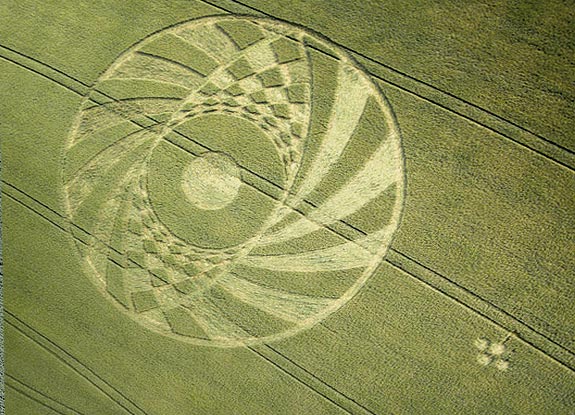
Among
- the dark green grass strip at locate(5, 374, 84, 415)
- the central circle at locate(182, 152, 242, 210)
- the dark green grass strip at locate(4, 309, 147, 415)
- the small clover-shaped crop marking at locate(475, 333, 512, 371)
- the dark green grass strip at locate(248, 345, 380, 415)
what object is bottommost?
the dark green grass strip at locate(5, 374, 84, 415)

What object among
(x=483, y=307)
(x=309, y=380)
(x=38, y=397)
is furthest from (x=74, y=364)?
(x=483, y=307)

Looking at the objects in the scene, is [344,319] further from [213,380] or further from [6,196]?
[6,196]

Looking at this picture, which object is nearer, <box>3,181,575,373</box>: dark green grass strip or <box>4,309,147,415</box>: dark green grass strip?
<box>3,181,575,373</box>: dark green grass strip

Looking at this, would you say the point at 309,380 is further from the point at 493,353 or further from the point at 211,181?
the point at 211,181

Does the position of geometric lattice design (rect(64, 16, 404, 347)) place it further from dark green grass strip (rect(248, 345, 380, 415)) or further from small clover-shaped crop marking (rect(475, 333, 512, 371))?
small clover-shaped crop marking (rect(475, 333, 512, 371))

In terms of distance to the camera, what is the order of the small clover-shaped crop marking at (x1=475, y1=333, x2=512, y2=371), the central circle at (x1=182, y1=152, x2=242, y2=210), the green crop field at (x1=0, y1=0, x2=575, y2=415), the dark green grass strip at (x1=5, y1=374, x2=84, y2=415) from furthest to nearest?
the dark green grass strip at (x1=5, y1=374, x2=84, y2=415) < the central circle at (x1=182, y1=152, x2=242, y2=210) < the small clover-shaped crop marking at (x1=475, y1=333, x2=512, y2=371) < the green crop field at (x1=0, y1=0, x2=575, y2=415)

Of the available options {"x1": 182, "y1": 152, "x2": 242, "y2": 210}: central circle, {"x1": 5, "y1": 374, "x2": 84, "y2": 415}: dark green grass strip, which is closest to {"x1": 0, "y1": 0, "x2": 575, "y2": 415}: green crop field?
{"x1": 182, "y1": 152, "x2": 242, "y2": 210}: central circle

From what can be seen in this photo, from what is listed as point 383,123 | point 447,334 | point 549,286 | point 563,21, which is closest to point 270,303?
point 447,334
